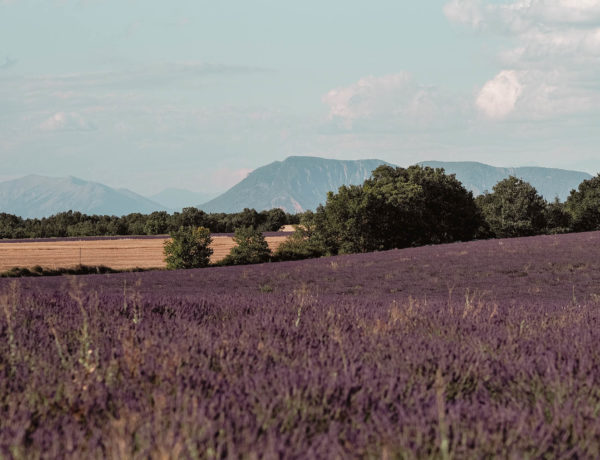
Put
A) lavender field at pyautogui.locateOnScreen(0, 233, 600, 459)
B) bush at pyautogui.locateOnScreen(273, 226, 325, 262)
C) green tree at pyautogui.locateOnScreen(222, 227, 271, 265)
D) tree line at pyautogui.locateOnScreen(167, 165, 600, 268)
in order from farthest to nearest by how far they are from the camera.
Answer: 1. tree line at pyautogui.locateOnScreen(167, 165, 600, 268)
2. bush at pyautogui.locateOnScreen(273, 226, 325, 262)
3. green tree at pyautogui.locateOnScreen(222, 227, 271, 265)
4. lavender field at pyautogui.locateOnScreen(0, 233, 600, 459)

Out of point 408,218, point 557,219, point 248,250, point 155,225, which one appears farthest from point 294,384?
point 155,225

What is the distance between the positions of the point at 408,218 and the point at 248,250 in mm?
19095

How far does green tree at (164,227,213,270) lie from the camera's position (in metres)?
42.2

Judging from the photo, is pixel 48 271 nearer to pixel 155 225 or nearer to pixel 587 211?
pixel 155 225

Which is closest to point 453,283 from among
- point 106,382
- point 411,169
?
point 106,382

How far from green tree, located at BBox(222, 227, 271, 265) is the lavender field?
39.0 meters

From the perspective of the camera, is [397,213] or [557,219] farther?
[557,219]

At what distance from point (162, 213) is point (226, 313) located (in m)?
96.4

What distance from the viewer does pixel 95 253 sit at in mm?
61500

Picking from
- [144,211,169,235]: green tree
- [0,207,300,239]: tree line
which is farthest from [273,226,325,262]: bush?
[144,211,169,235]: green tree

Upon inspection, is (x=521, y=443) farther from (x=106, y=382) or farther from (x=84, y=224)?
(x=84, y=224)

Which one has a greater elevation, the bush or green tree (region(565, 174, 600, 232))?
green tree (region(565, 174, 600, 232))

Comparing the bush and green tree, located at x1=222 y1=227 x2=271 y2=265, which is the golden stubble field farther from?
green tree, located at x1=222 y1=227 x2=271 y2=265

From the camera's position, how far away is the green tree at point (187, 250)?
42.2 metres
